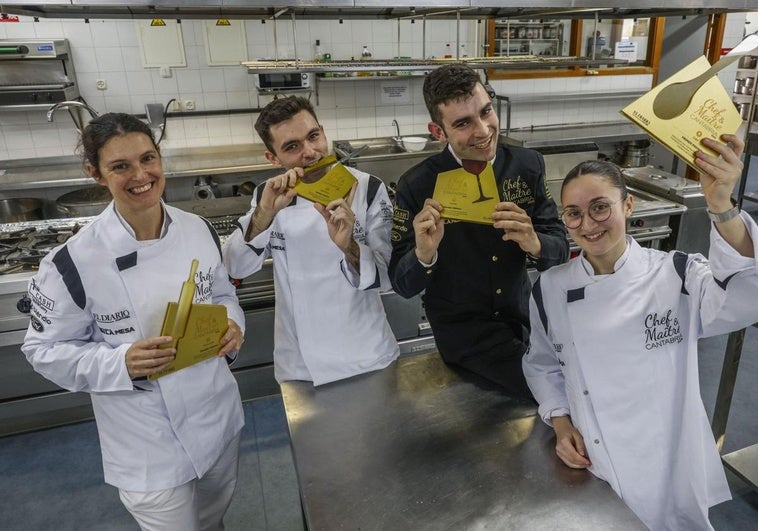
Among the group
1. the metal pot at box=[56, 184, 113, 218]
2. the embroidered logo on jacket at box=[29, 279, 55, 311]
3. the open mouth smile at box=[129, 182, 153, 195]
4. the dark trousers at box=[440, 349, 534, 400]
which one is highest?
the open mouth smile at box=[129, 182, 153, 195]

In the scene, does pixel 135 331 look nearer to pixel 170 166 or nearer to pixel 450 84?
pixel 450 84

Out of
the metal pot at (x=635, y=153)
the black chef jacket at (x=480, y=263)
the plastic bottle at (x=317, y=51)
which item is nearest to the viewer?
the black chef jacket at (x=480, y=263)

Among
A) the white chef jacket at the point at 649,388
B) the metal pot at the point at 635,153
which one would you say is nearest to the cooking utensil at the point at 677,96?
the white chef jacket at the point at 649,388

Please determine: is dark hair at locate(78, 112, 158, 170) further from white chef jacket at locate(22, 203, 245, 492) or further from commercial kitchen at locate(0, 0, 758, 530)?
commercial kitchen at locate(0, 0, 758, 530)

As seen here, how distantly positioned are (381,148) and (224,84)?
1205mm

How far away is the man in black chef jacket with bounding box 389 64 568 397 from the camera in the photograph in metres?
1.54

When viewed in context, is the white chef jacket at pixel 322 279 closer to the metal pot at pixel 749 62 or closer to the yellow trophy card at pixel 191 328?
the yellow trophy card at pixel 191 328

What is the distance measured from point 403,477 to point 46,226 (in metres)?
2.56

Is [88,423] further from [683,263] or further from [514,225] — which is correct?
[683,263]

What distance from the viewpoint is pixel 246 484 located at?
2484mm

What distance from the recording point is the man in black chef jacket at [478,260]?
1545mm

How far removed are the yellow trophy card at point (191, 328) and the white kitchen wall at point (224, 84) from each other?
8.35ft

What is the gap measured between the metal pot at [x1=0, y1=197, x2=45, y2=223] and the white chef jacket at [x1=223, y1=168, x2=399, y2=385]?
90.6 inches

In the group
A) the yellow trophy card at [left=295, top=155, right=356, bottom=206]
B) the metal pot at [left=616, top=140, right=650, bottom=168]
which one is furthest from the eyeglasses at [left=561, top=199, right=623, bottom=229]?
the metal pot at [left=616, top=140, right=650, bottom=168]
